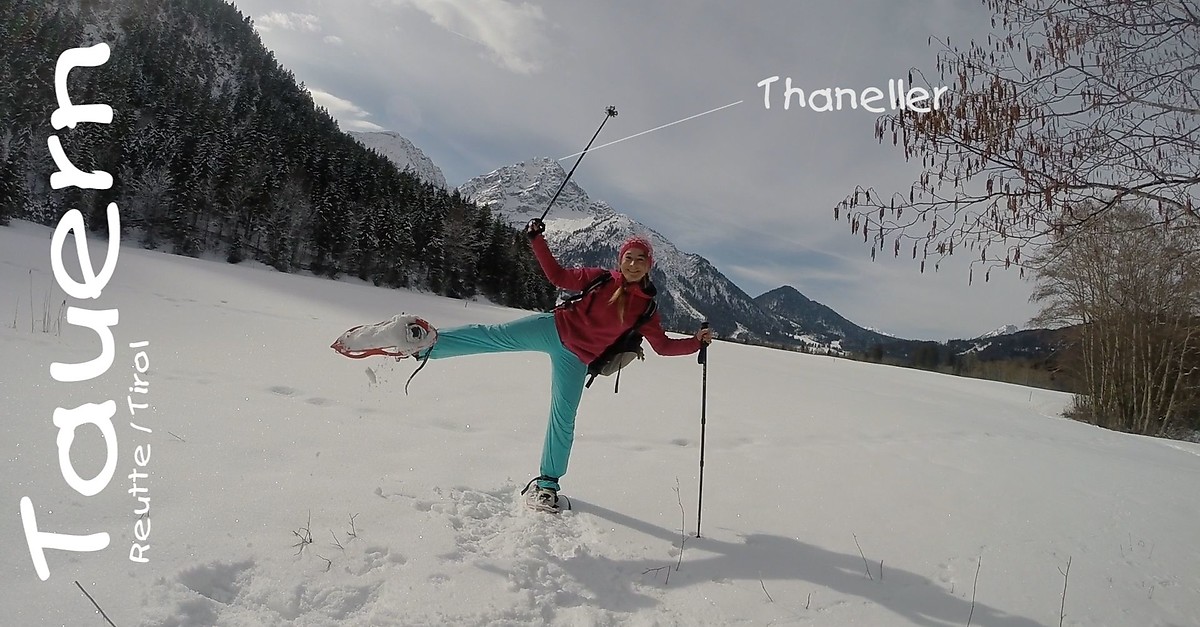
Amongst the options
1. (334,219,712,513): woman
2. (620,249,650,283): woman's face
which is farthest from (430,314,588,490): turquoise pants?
(620,249,650,283): woman's face

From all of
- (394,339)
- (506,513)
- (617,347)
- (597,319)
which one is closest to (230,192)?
(394,339)

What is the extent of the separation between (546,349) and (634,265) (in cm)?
85

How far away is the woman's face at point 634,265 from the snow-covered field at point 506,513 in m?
1.55

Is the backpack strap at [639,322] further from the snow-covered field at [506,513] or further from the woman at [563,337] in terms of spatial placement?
the snow-covered field at [506,513]

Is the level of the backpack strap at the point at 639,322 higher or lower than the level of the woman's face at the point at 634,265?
lower

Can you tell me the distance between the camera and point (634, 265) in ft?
11.8

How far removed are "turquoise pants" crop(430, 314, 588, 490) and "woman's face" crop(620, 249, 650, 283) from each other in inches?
24.4

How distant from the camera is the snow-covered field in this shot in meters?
2.13

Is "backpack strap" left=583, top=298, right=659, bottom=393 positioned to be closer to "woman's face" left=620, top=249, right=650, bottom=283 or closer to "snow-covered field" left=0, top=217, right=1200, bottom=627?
"woman's face" left=620, top=249, right=650, bottom=283

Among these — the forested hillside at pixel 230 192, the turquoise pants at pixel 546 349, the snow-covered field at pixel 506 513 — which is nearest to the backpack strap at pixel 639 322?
the turquoise pants at pixel 546 349

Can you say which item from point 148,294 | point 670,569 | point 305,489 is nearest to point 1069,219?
point 670,569

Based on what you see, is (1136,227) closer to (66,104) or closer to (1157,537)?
(1157,537)

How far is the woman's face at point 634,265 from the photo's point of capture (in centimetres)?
361

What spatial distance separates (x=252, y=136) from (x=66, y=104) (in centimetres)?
5918
